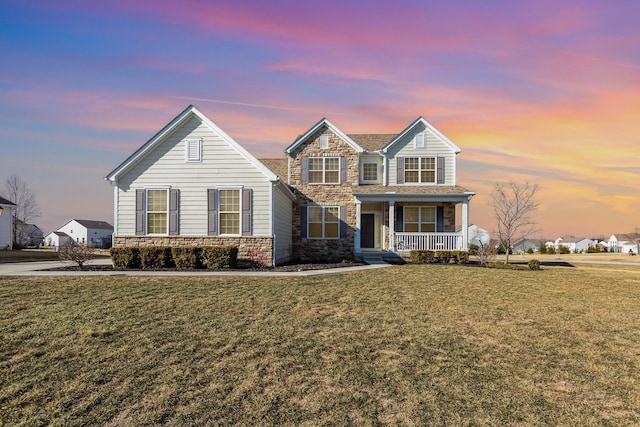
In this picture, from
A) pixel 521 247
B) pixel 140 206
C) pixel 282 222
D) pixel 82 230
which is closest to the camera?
pixel 140 206

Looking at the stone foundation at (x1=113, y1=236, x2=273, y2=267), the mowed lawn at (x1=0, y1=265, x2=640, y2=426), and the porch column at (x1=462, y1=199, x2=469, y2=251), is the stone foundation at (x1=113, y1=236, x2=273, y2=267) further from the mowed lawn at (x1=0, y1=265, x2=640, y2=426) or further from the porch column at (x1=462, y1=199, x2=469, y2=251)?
the porch column at (x1=462, y1=199, x2=469, y2=251)

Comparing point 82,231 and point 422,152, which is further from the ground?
point 422,152

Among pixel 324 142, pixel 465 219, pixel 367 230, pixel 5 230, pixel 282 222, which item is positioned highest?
pixel 324 142

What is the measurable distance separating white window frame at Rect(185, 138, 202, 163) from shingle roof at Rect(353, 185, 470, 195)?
27.0 feet

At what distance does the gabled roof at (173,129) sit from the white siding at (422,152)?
339 inches

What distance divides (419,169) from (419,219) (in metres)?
2.78

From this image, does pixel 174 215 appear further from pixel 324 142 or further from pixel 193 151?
pixel 324 142

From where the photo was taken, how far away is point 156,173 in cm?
1778

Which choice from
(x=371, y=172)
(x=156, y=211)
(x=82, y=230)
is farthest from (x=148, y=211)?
(x=82, y=230)

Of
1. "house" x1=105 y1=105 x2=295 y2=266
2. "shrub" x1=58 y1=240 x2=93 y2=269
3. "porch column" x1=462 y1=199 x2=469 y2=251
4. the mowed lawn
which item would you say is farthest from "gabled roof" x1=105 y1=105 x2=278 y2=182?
"porch column" x1=462 y1=199 x2=469 y2=251

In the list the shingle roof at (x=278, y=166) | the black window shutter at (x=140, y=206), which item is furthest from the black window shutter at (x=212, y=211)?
the shingle roof at (x=278, y=166)

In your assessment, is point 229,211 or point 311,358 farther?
point 229,211

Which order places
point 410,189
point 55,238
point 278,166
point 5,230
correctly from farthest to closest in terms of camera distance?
point 55,238, point 5,230, point 278,166, point 410,189

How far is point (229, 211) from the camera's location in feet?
57.6
